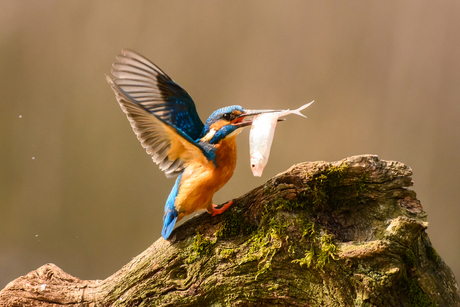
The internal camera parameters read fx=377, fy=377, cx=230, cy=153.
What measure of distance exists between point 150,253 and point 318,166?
1.27m

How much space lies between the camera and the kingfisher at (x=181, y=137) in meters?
2.41

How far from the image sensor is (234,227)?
249 cm

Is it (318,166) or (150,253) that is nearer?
(318,166)

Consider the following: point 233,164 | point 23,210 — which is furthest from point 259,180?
point 23,210

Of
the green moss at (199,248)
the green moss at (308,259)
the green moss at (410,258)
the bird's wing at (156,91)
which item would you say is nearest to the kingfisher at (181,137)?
the bird's wing at (156,91)

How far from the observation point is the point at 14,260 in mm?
4516

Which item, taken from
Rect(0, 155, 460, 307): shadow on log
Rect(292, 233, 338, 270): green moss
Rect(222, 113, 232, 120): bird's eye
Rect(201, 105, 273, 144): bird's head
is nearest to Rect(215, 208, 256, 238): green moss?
Rect(0, 155, 460, 307): shadow on log

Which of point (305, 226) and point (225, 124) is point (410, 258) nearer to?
point (305, 226)

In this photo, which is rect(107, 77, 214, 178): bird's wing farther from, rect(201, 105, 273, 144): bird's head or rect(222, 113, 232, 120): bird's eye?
rect(222, 113, 232, 120): bird's eye

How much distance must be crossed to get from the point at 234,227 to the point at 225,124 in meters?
0.68

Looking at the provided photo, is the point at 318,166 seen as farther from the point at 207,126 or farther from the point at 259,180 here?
the point at 259,180

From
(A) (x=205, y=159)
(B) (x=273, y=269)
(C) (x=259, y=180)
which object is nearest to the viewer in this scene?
(B) (x=273, y=269)

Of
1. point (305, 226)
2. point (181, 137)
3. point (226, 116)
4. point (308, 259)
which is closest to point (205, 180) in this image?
point (181, 137)

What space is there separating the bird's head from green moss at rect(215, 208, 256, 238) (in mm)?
531
